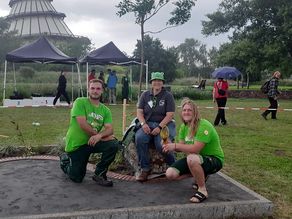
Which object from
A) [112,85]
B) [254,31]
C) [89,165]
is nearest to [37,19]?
[254,31]

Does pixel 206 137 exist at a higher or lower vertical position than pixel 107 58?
lower

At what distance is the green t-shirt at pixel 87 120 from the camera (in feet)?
16.8

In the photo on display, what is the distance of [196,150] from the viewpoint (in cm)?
464

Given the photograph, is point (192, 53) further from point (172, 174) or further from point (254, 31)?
point (172, 174)

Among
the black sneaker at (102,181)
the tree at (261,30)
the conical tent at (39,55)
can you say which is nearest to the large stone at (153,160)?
the black sneaker at (102,181)

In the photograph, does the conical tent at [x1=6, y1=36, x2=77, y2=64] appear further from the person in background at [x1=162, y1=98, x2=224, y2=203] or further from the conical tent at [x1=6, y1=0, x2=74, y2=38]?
the conical tent at [x1=6, y1=0, x2=74, y2=38]

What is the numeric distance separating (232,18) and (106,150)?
29.8m

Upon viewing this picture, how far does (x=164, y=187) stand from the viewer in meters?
5.16

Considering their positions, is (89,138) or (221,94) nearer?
(89,138)

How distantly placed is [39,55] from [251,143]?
1237 centimetres

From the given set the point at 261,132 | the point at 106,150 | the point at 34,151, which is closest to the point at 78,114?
the point at 106,150

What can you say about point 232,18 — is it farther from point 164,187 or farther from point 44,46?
point 164,187

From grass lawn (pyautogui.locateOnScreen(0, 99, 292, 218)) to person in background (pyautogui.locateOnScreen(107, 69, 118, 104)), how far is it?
251 inches

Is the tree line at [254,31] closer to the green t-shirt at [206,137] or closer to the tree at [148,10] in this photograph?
the tree at [148,10]
